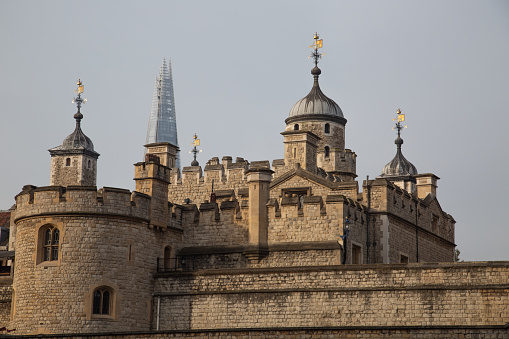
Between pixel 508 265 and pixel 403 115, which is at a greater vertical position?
pixel 403 115

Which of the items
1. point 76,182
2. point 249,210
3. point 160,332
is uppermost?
point 76,182

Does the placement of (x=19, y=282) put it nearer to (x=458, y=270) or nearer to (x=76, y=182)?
(x=458, y=270)

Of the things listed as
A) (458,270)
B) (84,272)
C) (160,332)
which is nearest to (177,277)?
(84,272)

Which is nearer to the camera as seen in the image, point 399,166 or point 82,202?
point 82,202

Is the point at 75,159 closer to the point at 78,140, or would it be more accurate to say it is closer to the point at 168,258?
the point at 78,140

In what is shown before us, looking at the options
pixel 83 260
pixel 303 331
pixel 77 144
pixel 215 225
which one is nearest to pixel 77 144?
pixel 77 144

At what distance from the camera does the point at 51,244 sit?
43844 millimetres

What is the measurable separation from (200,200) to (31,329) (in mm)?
18189

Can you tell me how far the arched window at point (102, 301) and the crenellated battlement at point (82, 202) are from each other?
3092 mm

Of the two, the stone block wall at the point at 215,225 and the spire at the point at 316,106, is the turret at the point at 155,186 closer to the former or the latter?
the stone block wall at the point at 215,225

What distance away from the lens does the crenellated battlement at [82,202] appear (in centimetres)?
4400

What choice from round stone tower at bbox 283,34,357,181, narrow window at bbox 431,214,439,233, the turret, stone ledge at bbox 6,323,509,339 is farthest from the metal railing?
round stone tower at bbox 283,34,357,181

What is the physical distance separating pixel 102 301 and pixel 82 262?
174 cm

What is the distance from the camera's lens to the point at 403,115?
241ft
